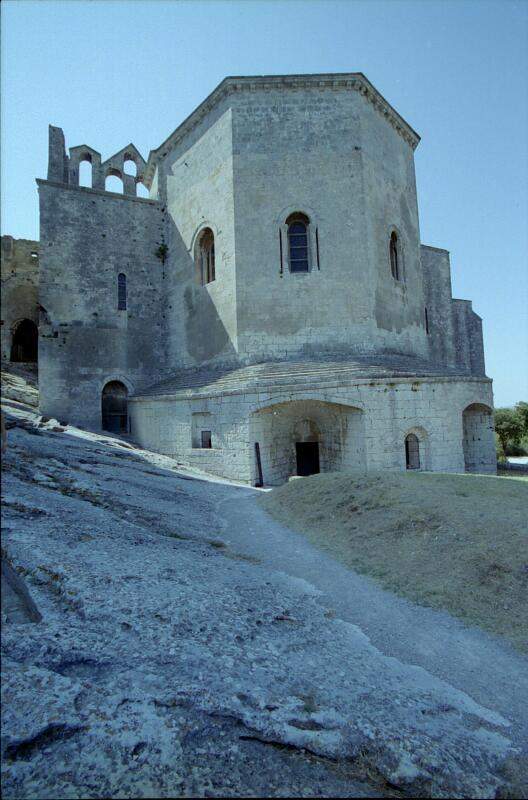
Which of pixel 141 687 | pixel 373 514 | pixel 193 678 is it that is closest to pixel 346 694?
pixel 193 678

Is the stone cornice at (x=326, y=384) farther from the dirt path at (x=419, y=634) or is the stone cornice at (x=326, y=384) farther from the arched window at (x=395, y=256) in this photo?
the dirt path at (x=419, y=634)

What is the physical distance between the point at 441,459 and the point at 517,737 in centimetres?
1032

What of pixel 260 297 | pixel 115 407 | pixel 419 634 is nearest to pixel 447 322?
pixel 260 297

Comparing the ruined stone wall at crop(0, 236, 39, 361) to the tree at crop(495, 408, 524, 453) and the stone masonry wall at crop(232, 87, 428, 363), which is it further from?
the tree at crop(495, 408, 524, 453)

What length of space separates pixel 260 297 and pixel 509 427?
66.9 ft

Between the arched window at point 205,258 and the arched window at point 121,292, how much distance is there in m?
3.44

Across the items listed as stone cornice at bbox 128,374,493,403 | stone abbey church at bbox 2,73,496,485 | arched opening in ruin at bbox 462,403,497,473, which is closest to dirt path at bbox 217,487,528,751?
stone cornice at bbox 128,374,493,403

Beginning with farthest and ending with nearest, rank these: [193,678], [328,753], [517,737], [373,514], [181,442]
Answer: [181,442], [373,514], [517,737], [193,678], [328,753]

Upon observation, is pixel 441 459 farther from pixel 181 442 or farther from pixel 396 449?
pixel 181 442

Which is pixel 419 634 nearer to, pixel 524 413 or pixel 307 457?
pixel 307 457

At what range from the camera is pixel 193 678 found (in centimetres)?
255

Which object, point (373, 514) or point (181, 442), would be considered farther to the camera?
point (181, 442)

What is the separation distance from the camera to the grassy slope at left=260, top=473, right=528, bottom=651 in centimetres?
450

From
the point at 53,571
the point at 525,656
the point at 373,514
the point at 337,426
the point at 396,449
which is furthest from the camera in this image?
the point at 337,426
